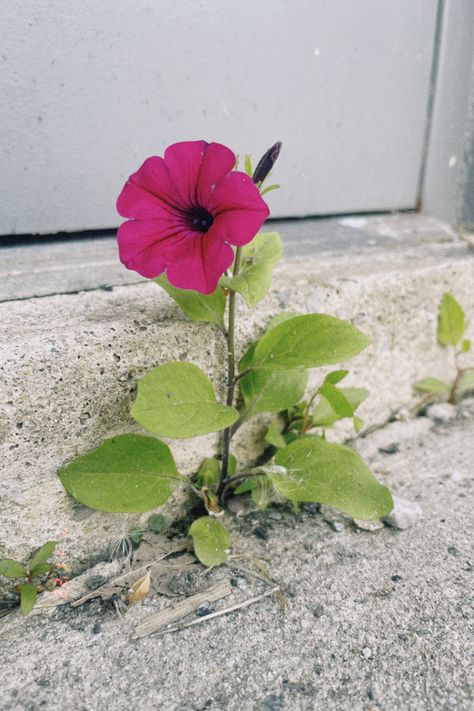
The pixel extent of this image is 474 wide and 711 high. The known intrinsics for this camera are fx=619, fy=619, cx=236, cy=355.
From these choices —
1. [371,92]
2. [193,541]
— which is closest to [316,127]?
[371,92]

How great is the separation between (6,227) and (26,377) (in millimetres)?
482

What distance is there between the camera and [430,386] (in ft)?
5.44

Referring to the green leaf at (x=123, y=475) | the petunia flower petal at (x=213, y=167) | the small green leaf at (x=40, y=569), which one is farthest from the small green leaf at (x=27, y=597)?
the petunia flower petal at (x=213, y=167)

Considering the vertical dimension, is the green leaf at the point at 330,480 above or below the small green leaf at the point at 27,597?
above

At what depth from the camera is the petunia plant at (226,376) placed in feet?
3.02

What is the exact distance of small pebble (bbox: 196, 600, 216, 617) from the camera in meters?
1.02

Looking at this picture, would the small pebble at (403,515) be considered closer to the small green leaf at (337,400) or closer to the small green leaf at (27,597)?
the small green leaf at (337,400)

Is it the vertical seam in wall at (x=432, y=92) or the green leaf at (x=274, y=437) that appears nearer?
the green leaf at (x=274, y=437)

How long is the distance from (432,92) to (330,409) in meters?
1.14

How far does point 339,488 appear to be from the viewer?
3.67 ft

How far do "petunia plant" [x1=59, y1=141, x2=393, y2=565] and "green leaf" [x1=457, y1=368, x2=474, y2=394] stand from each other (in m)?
0.50

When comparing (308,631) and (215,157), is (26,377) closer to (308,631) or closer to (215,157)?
(215,157)

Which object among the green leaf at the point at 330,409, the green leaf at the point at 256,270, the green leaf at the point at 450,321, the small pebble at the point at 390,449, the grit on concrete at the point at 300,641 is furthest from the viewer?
the green leaf at the point at 450,321

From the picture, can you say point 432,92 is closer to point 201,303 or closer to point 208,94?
point 208,94
